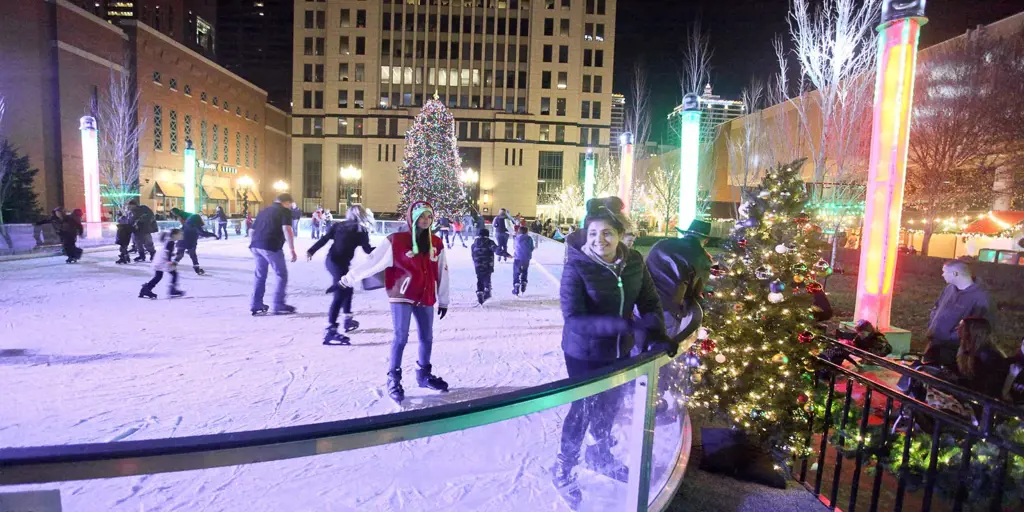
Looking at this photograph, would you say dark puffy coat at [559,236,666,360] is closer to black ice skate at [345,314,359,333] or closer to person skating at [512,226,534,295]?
black ice skate at [345,314,359,333]

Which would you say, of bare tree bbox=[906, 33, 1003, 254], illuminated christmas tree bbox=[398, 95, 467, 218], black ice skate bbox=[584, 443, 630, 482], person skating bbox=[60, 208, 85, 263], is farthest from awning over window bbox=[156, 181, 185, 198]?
black ice skate bbox=[584, 443, 630, 482]

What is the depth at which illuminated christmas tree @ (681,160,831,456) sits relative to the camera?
346 cm

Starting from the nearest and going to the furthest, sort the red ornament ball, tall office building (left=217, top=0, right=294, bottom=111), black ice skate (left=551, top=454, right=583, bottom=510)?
black ice skate (left=551, top=454, right=583, bottom=510), the red ornament ball, tall office building (left=217, top=0, right=294, bottom=111)

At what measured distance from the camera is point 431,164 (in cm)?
3209

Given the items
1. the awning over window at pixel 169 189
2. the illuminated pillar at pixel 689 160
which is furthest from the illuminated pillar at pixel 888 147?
the awning over window at pixel 169 189

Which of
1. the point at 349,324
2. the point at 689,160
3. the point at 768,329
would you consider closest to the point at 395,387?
the point at 349,324

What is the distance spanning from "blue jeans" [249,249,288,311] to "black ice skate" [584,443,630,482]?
610 centimetres

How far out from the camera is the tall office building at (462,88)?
5688cm

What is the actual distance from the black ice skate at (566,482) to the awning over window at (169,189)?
43634 millimetres

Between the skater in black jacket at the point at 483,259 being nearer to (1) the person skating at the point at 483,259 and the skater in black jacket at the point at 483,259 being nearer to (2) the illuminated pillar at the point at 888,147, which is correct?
(1) the person skating at the point at 483,259

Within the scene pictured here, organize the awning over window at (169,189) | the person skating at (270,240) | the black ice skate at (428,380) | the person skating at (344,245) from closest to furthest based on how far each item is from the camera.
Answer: the black ice skate at (428,380), the person skating at (344,245), the person skating at (270,240), the awning over window at (169,189)

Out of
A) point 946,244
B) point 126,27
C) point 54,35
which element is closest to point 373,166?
point 126,27

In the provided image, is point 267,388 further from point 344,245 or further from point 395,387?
point 344,245

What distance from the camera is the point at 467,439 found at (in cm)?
295
